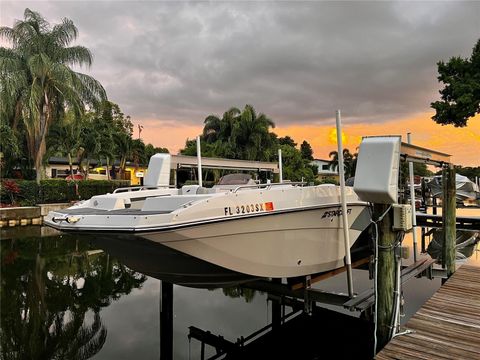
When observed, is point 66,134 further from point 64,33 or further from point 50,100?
point 64,33

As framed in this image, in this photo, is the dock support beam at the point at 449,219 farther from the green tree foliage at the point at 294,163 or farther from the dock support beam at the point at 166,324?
the green tree foliage at the point at 294,163

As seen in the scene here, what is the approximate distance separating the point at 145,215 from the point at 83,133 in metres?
25.3

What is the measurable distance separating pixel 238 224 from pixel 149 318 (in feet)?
12.4

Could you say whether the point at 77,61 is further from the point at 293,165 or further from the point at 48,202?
the point at 293,165

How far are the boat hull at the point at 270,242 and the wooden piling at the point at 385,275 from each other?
3.52 feet

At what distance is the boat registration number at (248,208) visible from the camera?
4414 millimetres

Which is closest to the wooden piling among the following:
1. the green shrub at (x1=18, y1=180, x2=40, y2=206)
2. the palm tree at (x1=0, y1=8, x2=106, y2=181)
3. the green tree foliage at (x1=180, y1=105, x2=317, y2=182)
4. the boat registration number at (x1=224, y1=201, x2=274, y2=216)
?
the boat registration number at (x1=224, y1=201, x2=274, y2=216)

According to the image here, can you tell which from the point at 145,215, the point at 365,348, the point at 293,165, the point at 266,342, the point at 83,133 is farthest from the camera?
the point at 293,165

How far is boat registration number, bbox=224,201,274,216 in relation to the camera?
4.41 m

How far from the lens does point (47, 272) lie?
9.99m

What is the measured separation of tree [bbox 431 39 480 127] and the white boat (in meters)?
14.6

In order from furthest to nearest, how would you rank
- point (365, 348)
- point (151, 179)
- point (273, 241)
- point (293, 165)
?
point (293, 165) → point (151, 179) → point (365, 348) → point (273, 241)

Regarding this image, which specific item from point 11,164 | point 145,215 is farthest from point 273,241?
point 11,164

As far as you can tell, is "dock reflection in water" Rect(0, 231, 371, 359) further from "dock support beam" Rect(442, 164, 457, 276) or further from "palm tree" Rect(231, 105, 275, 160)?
"palm tree" Rect(231, 105, 275, 160)
